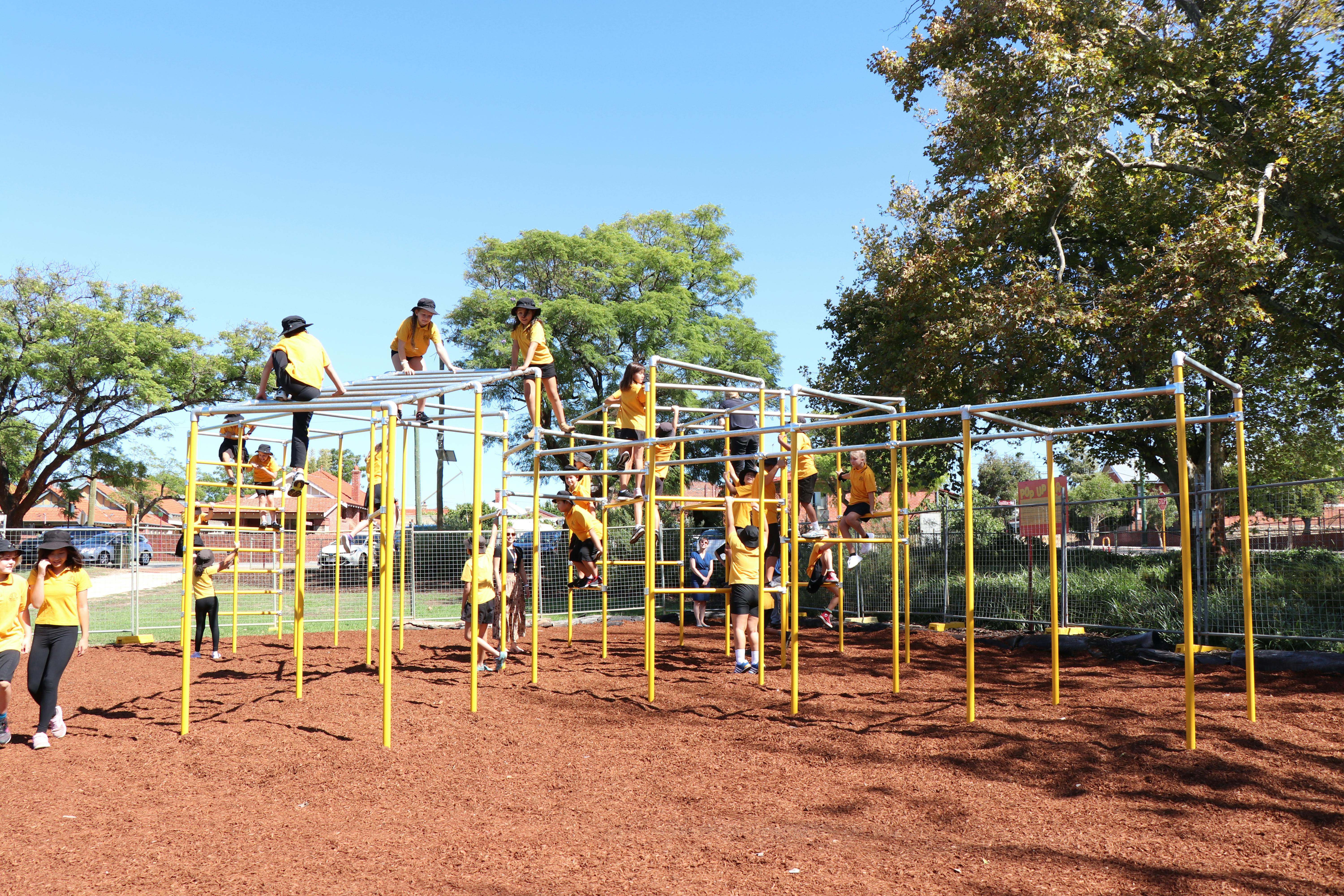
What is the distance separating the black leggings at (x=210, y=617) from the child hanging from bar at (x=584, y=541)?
4.31 m

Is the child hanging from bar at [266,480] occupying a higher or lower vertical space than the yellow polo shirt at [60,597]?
higher

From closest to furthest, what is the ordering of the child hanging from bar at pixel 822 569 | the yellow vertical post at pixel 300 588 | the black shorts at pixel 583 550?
the yellow vertical post at pixel 300 588 < the child hanging from bar at pixel 822 569 < the black shorts at pixel 583 550

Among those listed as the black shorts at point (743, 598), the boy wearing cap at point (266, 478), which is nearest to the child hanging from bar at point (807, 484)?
the black shorts at point (743, 598)

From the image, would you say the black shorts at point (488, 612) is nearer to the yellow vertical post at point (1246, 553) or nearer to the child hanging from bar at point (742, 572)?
the child hanging from bar at point (742, 572)

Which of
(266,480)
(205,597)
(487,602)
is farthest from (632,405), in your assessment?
(205,597)

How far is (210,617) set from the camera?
11.8 metres

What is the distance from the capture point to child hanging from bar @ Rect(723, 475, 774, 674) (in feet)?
29.4

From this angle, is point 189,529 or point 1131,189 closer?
point 189,529

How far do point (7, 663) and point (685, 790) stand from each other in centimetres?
516

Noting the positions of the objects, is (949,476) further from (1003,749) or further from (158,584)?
(158,584)

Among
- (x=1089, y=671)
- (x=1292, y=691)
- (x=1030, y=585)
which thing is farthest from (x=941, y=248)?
(x=1292, y=691)

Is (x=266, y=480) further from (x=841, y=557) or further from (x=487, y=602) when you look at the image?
(x=841, y=557)

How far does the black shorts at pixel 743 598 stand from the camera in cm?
898

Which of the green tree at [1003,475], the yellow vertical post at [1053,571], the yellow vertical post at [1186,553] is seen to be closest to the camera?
the yellow vertical post at [1186,553]
